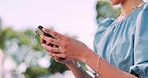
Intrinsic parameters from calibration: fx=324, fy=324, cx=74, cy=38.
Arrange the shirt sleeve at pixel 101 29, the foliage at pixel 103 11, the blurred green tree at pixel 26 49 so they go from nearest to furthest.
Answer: the shirt sleeve at pixel 101 29, the foliage at pixel 103 11, the blurred green tree at pixel 26 49

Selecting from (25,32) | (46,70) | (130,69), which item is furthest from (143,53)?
(25,32)

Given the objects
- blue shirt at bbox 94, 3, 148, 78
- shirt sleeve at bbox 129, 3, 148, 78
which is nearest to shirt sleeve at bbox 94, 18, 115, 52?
blue shirt at bbox 94, 3, 148, 78

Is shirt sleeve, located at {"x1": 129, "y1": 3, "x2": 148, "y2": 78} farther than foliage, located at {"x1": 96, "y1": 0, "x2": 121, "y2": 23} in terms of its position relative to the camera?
No

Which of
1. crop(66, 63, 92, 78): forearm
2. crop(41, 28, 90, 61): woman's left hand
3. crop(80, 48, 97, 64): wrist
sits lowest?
crop(66, 63, 92, 78): forearm

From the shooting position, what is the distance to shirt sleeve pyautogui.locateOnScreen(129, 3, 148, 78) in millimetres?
1137

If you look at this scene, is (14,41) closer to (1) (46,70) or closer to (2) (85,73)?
(1) (46,70)

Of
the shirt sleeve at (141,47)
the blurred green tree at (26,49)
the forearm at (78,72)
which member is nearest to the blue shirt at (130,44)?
the shirt sleeve at (141,47)

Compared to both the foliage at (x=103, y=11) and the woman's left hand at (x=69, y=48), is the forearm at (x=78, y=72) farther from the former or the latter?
the foliage at (x=103, y=11)

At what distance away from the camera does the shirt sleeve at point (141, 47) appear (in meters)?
1.14

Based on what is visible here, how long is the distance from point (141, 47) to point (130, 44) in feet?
0.25

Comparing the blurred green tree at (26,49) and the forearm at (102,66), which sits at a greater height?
the forearm at (102,66)

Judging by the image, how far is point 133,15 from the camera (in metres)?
1.35

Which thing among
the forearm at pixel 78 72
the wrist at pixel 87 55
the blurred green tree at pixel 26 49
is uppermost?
the wrist at pixel 87 55

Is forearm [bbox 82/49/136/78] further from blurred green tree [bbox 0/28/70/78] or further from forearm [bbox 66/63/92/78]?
blurred green tree [bbox 0/28/70/78]
